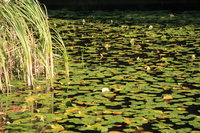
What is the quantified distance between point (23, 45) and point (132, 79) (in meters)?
1.72

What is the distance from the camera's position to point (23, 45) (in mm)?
5180

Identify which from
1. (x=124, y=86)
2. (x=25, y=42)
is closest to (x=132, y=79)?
(x=124, y=86)

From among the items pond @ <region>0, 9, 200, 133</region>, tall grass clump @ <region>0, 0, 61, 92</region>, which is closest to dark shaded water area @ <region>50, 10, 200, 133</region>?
pond @ <region>0, 9, 200, 133</region>

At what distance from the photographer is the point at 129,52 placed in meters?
7.91

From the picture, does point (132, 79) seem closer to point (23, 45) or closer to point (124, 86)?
point (124, 86)

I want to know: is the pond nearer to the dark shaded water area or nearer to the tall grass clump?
the dark shaded water area

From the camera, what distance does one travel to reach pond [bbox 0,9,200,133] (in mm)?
4230

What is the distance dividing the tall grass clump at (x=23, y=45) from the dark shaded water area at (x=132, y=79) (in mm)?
416

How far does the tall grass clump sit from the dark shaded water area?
416 mm

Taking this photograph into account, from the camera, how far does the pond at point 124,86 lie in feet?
13.9

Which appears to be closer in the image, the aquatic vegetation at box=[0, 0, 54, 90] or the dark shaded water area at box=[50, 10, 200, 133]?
the dark shaded water area at box=[50, 10, 200, 133]

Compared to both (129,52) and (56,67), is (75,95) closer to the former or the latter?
(56,67)

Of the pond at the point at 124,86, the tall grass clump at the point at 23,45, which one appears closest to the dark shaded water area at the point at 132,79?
the pond at the point at 124,86

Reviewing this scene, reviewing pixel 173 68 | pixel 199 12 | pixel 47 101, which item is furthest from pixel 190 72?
pixel 199 12
